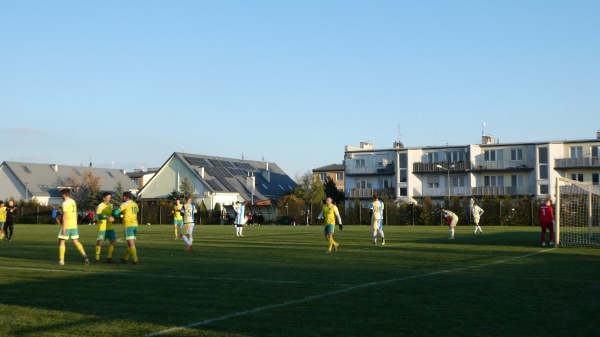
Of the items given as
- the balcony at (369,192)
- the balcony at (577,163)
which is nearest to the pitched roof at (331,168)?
the balcony at (369,192)

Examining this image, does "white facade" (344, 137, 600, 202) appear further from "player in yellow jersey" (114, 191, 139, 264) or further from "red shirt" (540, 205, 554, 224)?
"player in yellow jersey" (114, 191, 139, 264)

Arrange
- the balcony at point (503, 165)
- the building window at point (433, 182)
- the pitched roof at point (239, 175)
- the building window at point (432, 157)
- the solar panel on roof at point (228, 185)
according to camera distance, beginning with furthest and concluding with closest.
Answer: the solar panel on roof at point (228, 185) < the pitched roof at point (239, 175) < the building window at point (432, 157) < the building window at point (433, 182) < the balcony at point (503, 165)

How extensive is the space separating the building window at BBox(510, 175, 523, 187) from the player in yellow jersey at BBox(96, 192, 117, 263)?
7075 centimetres

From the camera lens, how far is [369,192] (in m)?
94.1

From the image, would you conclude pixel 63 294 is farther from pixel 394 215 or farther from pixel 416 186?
pixel 416 186

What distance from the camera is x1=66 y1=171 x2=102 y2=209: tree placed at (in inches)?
3660

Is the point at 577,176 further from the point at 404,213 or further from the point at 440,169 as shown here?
the point at 404,213

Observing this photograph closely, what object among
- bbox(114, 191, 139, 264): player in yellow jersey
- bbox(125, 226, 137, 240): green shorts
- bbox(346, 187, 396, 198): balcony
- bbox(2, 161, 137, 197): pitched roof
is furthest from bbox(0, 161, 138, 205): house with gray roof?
bbox(125, 226, 137, 240): green shorts

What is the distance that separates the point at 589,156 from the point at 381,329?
78193 millimetres

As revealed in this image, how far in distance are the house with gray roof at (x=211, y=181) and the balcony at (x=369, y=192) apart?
533 inches

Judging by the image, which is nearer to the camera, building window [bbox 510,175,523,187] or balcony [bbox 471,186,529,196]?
balcony [bbox 471,186,529,196]

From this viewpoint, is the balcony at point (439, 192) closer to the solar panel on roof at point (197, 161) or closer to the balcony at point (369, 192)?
the balcony at point (369, 192)

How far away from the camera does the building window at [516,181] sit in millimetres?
83125

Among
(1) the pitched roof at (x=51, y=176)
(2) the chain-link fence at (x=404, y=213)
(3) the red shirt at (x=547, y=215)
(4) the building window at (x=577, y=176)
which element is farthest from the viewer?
(1) the pitched roof at (x=51, y=176)
